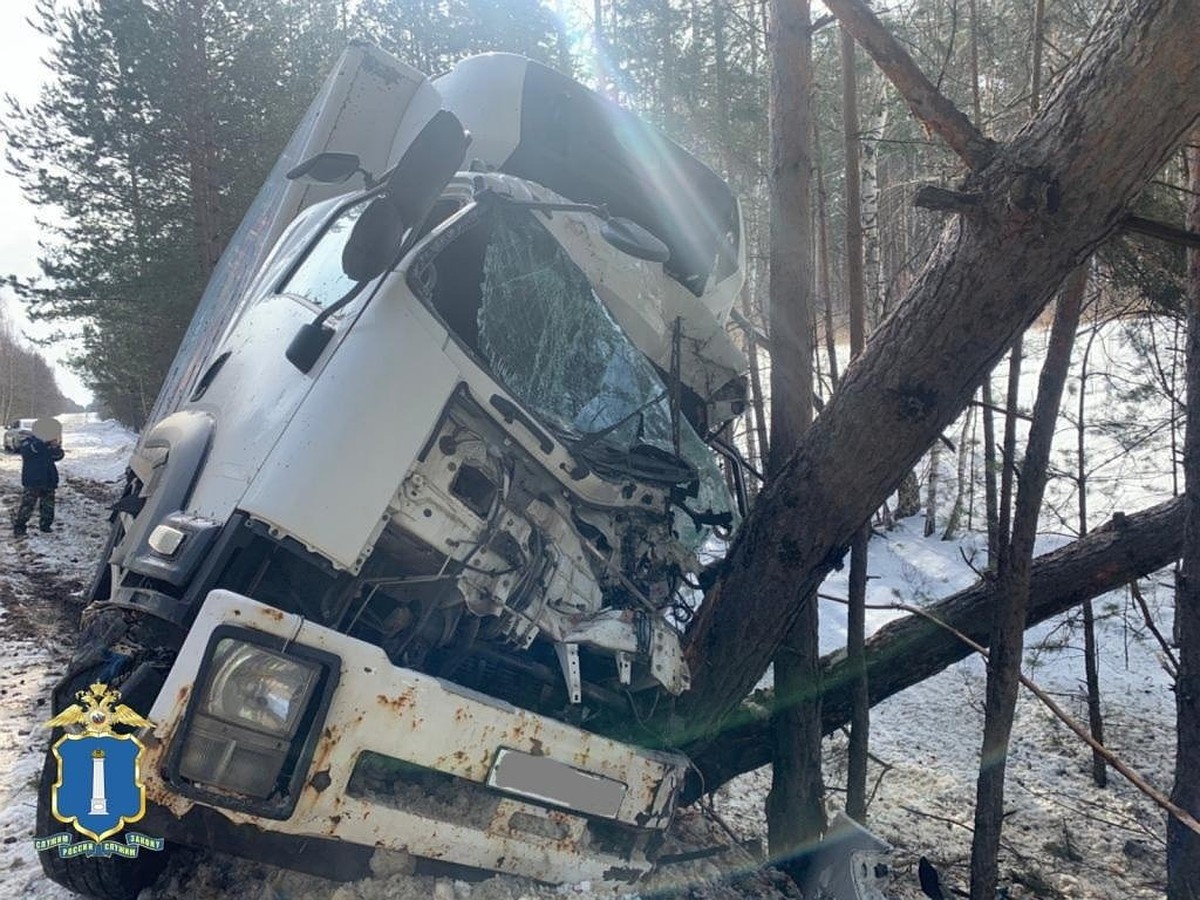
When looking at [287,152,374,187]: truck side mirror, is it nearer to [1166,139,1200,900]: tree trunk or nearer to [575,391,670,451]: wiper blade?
[575,391,670,451]: wiper blade

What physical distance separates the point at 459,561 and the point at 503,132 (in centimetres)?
231

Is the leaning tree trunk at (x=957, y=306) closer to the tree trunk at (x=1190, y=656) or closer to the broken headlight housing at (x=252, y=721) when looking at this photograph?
the tree trunk at (x=1190, y=656)

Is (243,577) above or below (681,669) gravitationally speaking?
below

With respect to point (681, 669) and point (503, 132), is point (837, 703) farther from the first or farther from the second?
point (503, 132)

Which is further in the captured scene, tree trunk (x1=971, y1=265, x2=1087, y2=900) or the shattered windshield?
tree trunk (x1=971, y1=265, x2=1087, y2=900)

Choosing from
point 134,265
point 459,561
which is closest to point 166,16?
point 134,265

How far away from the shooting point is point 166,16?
1372 centimetres

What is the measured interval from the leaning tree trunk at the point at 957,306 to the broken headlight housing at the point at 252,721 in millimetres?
1570

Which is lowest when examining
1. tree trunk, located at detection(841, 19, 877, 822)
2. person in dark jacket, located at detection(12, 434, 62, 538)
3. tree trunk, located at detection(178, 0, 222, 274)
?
person in dark jacket, located at detection(12, 434, 62, 538)

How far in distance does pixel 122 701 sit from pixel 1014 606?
10.0 ft

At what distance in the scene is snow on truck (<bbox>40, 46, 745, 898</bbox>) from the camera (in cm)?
206

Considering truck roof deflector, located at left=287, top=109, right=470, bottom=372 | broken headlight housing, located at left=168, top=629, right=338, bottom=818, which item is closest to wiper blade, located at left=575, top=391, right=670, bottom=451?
truck roof deflector, located at left=287, top=109, right=470, bottom=372

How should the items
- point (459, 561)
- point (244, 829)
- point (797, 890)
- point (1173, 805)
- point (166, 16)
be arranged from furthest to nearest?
point (166, 16) < point (797, 890) < point (1173, 805) < point (459, 561) < point (244, 829)

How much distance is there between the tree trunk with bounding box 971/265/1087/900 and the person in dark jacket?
1028cm
